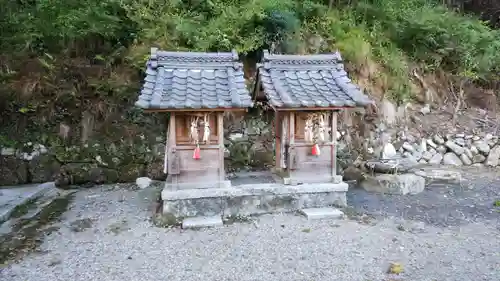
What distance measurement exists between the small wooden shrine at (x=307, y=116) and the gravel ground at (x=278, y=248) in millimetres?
943

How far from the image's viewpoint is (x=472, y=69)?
11750 mm

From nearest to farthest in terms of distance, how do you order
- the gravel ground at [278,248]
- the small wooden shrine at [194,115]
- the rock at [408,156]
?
the gravel ground at [278,248] → the small wooden shrine at [194,115] → the rock at [408,156]

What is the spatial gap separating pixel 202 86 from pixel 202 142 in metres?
0.96

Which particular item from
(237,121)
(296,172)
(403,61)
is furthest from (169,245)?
(403,61)

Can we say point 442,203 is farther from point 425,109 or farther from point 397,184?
point 425,109

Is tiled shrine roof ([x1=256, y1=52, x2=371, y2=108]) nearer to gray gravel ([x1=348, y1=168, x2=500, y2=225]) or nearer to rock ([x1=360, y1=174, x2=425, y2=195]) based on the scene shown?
gray gravel ([x1=348, y1=168, x2=500, y2=225])

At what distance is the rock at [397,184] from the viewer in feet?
25.9

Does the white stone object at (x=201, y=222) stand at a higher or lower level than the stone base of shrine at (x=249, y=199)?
lower

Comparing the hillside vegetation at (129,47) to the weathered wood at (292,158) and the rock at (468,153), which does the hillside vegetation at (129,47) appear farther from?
the weathered wood at (292,158)

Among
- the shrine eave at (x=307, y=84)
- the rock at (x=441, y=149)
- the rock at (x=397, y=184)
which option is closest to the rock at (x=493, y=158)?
the rock at (x=441, y=149)

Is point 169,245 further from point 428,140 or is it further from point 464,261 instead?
point 428,140

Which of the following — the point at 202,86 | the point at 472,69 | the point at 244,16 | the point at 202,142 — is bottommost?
the point at 202,142

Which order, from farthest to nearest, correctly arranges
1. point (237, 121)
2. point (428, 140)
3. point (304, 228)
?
point (428, 140) → point (237, 121) → point (304, 228)

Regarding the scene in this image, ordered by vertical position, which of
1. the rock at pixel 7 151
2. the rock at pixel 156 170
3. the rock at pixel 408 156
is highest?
the rock at pixel 7 151
